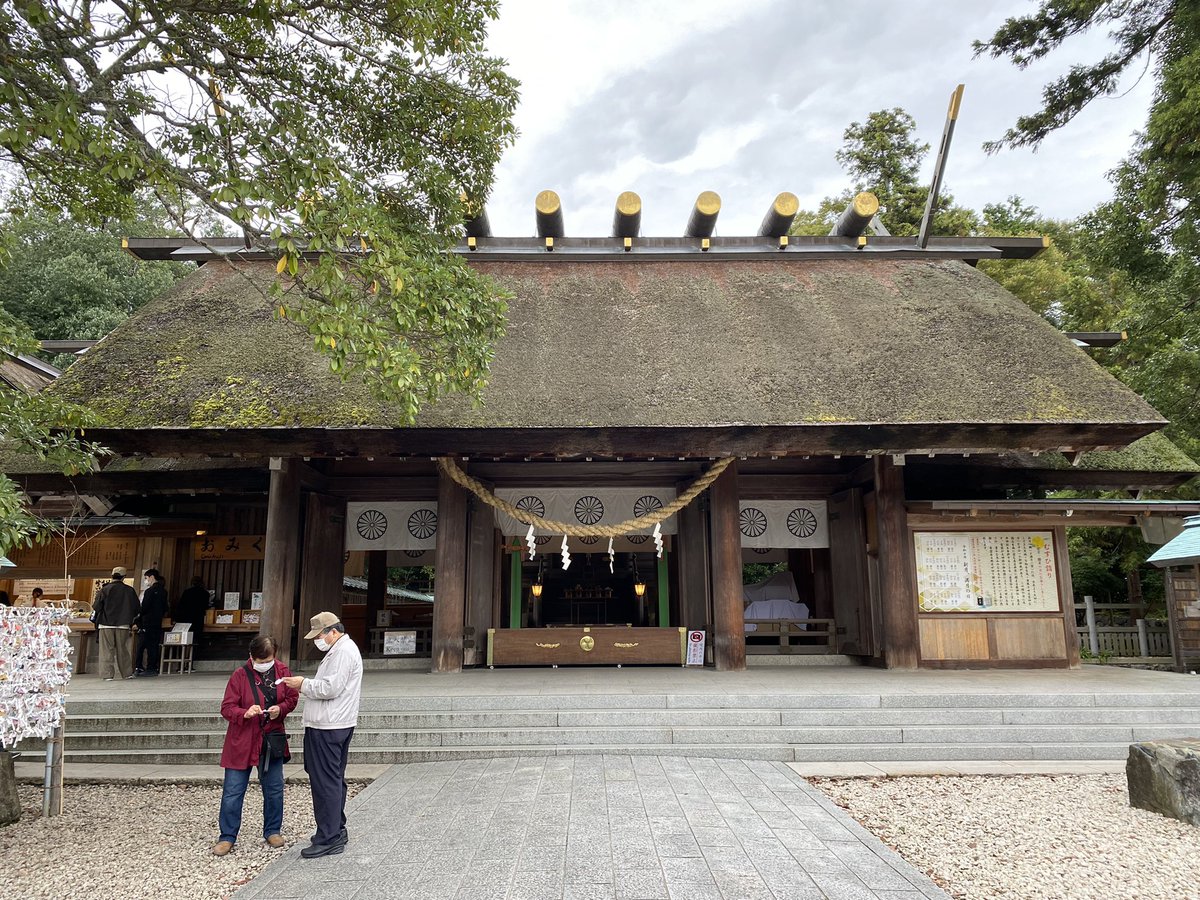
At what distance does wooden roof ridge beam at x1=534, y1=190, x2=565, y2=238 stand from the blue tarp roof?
398 inches

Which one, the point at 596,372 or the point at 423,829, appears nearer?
the point at 423,829

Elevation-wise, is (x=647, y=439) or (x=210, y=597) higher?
(x=647, y=439)

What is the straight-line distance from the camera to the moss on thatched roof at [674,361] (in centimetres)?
813

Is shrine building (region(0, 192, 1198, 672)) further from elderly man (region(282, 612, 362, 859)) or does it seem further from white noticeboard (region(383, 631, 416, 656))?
elderly man (region(282, 612, 362, 859))

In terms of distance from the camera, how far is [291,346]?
29.9 feet

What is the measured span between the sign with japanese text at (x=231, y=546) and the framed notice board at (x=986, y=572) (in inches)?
366

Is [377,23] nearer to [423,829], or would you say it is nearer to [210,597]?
[423,829]

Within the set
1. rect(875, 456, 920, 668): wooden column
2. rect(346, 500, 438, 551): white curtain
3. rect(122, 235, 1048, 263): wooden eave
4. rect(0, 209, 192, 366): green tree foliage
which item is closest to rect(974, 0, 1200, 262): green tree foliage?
rect(122, 235, 1048, 263): wooden eave

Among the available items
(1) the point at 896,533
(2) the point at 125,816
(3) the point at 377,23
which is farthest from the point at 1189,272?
(2) the point at 125,816

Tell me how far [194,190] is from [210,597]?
7295mm

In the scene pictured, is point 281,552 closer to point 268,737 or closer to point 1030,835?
point 268,737

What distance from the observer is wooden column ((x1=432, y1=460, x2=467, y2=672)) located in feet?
30.3

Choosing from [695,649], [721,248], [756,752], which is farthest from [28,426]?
[721,248]

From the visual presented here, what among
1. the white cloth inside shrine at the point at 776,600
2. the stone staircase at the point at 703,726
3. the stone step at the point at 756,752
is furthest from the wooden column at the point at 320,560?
the white cloth inside shrine at the point at 776,600
